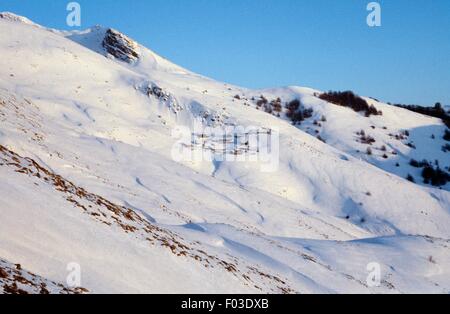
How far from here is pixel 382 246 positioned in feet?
59.8

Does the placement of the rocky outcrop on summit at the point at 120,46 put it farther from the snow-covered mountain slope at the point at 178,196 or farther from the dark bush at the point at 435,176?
the dark bush at the point at 435,176

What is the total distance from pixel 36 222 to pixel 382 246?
1513 centimetres

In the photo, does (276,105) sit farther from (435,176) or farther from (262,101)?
(435,176)

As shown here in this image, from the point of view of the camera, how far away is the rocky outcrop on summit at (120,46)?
2061 inches

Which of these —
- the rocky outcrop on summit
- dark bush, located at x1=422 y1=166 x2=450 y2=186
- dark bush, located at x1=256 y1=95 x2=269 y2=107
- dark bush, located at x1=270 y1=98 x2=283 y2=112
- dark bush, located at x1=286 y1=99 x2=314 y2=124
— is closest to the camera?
dark bush, located at x1=422 y1=166 x2=450 y2=186

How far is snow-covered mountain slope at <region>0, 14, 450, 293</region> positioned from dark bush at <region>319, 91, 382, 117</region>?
2322 mm

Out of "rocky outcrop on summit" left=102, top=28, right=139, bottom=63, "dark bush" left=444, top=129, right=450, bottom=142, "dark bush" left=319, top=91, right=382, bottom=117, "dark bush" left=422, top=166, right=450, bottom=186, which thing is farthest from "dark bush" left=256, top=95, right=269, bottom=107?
"dark bush" left=444, top=129, right=450, bottom=142

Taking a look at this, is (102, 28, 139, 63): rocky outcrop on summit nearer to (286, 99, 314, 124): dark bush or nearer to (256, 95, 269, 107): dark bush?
(256, 95, 269, 107): dark bush

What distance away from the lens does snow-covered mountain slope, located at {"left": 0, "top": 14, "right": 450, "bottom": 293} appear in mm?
8484

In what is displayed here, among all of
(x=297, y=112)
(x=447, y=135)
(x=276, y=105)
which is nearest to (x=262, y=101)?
(x=276, y=105)

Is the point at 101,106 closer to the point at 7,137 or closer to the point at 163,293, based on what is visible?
the point at 7,137

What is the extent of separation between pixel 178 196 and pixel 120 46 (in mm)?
39120

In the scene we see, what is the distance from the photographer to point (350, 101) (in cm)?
5306
